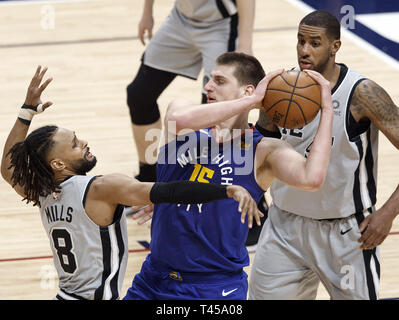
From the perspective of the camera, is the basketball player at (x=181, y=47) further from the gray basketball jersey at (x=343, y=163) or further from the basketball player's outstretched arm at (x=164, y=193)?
the basketball player's outstretched arm at (x=164, y=193)

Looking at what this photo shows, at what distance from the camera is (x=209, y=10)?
688cm

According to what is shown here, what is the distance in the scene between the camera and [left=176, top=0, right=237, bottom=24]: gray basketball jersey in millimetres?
6859

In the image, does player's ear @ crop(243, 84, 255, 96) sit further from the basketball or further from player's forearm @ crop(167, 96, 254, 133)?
player's forearm @ crop(167, 96, 254, 133)

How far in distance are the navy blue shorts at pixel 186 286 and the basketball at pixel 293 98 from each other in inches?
31.1

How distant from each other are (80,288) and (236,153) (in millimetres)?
986

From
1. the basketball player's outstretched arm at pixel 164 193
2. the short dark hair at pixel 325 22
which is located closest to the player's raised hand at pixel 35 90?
the basketball player's outstretched arm at pixel 164 193

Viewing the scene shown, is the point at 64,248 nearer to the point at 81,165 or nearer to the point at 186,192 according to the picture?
the point at 81,165

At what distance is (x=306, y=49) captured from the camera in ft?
14.8

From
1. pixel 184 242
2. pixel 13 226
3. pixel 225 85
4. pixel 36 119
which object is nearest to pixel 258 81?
pixel 225 85

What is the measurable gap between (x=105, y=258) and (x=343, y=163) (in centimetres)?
130

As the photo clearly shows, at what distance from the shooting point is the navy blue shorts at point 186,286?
4.10 metres

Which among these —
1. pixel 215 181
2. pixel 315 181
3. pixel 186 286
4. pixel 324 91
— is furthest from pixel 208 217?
pixel 324 91

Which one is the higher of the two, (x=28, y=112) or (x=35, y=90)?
(x=35, y=90)
